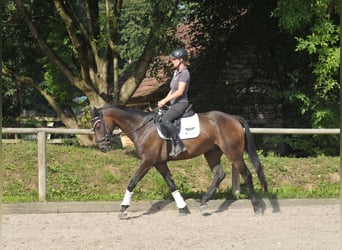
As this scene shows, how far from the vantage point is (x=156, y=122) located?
9.90m

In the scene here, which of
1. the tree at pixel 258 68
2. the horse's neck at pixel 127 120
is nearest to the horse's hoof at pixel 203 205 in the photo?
the horse's neck at pixel 127 120

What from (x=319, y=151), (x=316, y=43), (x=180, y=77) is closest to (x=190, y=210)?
(x=180, y=77)

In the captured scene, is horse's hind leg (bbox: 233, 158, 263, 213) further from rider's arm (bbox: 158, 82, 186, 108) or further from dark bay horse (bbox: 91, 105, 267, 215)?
rider's arm (bbox: 158, 82, 186, 108)

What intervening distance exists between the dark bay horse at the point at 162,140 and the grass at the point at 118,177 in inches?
55.5

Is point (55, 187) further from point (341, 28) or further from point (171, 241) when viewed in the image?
point (341, 28)

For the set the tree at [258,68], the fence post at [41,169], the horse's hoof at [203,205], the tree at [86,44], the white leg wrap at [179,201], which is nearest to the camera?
the white leg wrap at [179,201]

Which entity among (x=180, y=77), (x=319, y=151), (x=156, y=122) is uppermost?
(x=180, y=77)

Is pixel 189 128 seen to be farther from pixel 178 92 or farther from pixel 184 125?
pixel 178 92

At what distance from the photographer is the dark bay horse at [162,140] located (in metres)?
9.85

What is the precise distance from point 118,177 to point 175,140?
125 inches

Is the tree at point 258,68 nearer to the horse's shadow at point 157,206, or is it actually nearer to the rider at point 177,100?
the horse's shadow at point 157,206

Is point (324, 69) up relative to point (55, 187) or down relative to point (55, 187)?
up

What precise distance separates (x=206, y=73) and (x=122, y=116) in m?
10.8

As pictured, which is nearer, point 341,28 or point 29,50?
point 341,28
